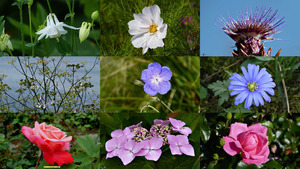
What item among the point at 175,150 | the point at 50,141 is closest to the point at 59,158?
the point at 50,141

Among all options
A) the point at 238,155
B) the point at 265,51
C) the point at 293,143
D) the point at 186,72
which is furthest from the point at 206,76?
the point at 293,143

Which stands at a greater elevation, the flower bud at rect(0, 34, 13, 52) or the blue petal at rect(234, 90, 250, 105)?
the flower bud at rect(0, 34, 13, 52)

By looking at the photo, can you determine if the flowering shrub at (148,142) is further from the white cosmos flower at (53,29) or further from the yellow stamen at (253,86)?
the white cosmos flower at (53,29)

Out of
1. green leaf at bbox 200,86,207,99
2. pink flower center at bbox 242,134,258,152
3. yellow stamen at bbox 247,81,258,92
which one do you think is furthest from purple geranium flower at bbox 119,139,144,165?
yellow stamen at bbox 247,81,258,92

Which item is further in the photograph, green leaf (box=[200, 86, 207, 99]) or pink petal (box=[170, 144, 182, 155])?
green leaf (box=[200, 86, 207, 99])

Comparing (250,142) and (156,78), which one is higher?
(156,78)

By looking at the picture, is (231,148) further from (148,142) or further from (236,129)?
(148,142)

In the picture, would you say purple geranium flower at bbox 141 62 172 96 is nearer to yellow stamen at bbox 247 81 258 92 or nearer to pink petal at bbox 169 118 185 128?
pink petal at bbox 169 118 185 128
